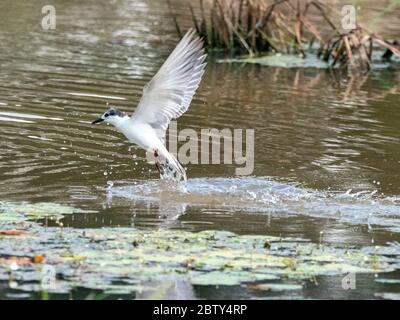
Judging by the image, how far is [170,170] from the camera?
10078mm

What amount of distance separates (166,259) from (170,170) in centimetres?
296

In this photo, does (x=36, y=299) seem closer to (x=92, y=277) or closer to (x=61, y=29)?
(x=92, y=277)

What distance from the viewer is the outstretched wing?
369 inches

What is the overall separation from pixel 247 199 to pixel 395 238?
1.75 m

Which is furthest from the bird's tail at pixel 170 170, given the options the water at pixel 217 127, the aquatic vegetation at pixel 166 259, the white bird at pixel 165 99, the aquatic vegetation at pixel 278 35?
the aquatic vegetation at pixel 278 35

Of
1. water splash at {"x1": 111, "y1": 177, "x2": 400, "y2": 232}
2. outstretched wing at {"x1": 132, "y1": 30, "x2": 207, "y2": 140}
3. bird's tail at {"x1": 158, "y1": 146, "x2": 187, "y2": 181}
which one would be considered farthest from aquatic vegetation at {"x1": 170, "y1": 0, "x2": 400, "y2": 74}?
outstretched wing at {"x1": 132, "y1": 30, "x2": 207, "y2": 140}

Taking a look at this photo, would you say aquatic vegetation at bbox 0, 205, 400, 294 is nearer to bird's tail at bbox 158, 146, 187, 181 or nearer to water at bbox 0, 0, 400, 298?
water at bbox 0, 0, 400, 298

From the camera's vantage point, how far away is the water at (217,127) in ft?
29.0

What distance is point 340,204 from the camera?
31.3 feet

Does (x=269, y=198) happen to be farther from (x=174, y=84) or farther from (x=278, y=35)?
(x=278, y=35)

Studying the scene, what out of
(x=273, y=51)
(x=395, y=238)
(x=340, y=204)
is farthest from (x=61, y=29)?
(x=395, y=238)

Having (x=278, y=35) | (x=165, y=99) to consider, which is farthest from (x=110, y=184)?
(x=278, y=35)

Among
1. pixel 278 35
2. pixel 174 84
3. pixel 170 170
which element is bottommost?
pixel 170 170
